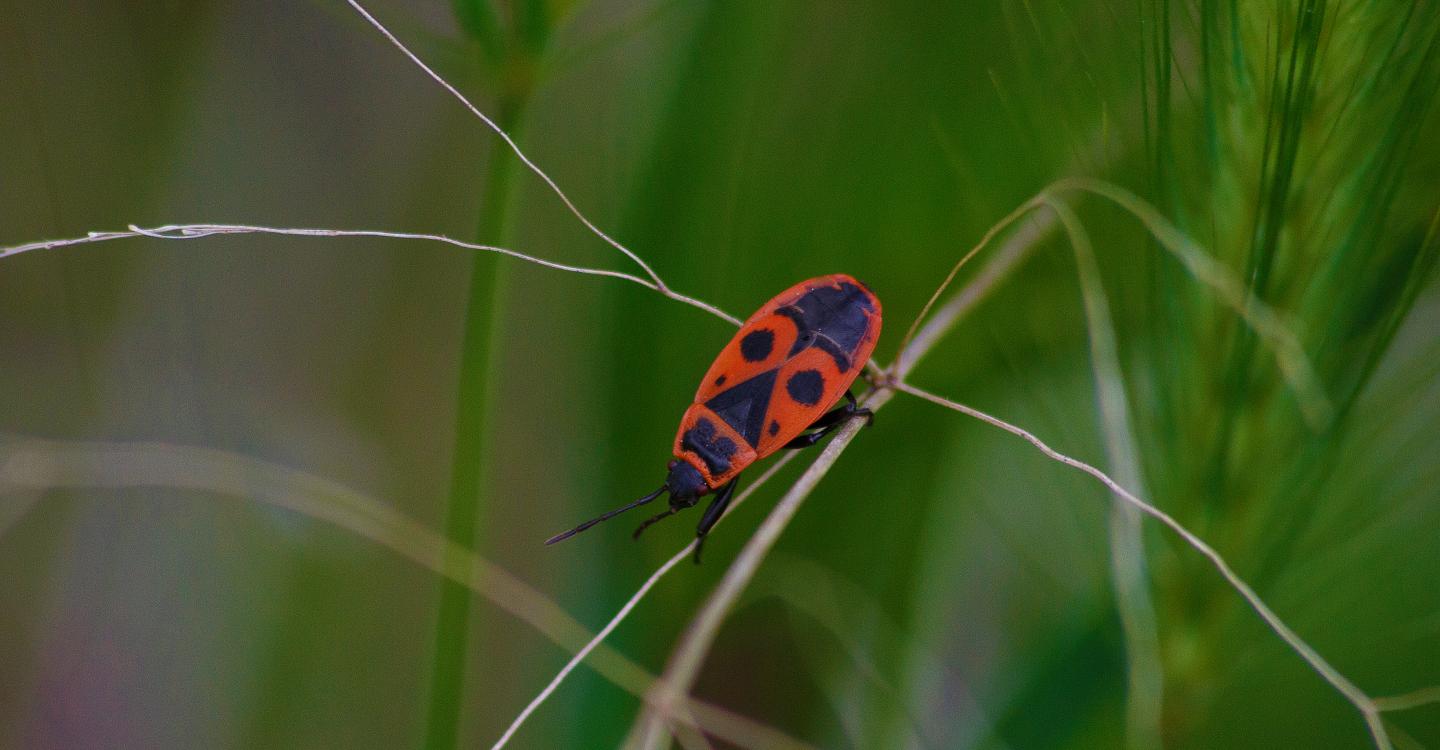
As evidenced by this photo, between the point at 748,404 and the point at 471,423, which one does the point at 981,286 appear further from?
the point at 471,423

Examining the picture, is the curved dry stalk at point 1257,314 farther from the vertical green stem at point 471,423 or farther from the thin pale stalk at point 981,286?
the vertical green stem at point 471,423

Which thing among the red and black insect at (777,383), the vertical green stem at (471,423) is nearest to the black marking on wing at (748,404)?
the red and black insect at (777,383)

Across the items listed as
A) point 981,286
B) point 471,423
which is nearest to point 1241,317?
point 981,286

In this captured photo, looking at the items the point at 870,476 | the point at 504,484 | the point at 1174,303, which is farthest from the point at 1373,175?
the point at 504,484

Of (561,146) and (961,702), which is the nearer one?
(961,702)

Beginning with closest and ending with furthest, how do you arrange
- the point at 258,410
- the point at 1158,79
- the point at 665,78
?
the point at 1158,79, the point at 665,78, the point at 258,410

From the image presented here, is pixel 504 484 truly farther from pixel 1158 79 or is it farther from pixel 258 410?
→ pixel 1158 79
